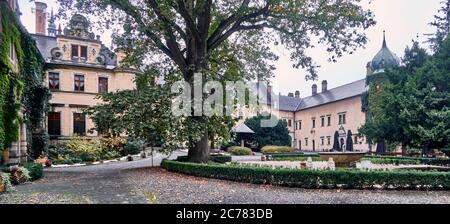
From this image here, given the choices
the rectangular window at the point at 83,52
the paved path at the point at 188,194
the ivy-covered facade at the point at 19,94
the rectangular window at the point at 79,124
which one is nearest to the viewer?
the paved path at the point at 188,194

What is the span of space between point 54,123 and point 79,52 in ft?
24.0

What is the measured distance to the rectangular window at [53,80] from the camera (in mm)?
35000

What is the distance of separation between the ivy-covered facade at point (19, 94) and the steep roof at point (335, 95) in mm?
37306

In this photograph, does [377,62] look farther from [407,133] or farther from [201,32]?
[201,32]

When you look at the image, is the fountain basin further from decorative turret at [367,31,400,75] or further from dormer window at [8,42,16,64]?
decorative turret at [367,31,400,75]

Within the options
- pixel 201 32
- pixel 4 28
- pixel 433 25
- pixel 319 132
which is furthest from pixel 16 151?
pixel 319 132

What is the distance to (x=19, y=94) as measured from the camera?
2325cm

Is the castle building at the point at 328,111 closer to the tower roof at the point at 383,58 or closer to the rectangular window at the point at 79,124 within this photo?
the tower roof at the point at 383,58

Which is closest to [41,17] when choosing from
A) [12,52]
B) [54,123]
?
[54,123]

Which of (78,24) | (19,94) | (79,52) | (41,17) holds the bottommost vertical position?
(19,94)

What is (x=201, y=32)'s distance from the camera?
65.8 feet

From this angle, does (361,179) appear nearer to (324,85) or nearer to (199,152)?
(199,152)

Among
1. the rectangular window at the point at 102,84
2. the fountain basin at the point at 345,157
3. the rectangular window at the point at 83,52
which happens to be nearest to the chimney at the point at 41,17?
the rectangular window at the point at 83,52

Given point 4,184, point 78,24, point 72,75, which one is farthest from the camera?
point 72,75
